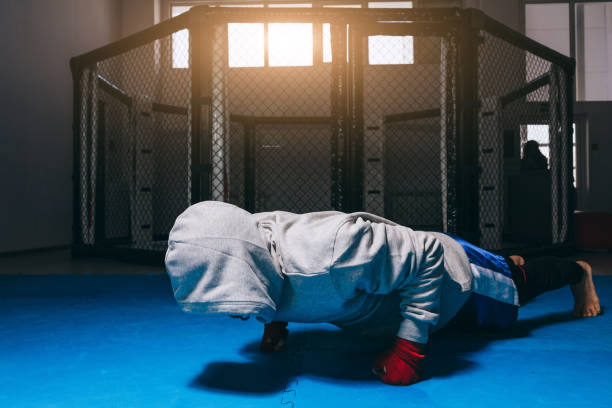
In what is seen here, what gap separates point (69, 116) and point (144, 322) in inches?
166

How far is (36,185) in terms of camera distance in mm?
4797

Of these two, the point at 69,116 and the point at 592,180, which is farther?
the point at 592,180

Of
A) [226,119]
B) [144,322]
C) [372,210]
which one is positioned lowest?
[144,322]

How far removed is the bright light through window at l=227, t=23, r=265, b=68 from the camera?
6887 mm

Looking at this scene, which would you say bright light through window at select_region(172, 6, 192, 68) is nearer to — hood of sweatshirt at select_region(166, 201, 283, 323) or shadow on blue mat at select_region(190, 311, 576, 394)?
shadow on blue mat at select_region(190, 311, 576, 394)

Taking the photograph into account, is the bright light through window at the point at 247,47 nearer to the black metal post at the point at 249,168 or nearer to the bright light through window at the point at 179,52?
the bright light through window at the point at 179,52

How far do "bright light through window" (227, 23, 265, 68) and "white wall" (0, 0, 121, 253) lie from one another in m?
1.99

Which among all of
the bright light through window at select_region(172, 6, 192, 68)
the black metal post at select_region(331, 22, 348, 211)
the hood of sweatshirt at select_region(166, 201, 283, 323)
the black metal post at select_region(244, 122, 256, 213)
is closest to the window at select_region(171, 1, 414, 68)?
the bright light through window at select_region(172, 6, 192, 68)

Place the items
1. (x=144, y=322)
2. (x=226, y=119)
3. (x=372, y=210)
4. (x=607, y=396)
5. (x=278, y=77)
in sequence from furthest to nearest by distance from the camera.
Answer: (x=278, y=77), (x=372, y=210), (x=226, y=119), (x=144, y=322), (x=607, y=396)

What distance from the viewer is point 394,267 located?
4.02 ft

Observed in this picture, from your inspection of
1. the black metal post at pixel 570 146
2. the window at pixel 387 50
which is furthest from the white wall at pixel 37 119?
the black metal post at pixel 570 146

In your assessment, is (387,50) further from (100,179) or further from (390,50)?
(100,179)

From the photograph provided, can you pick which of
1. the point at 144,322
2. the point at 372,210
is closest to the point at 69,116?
the point at 372,210

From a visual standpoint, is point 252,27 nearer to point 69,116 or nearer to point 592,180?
point 69,116
